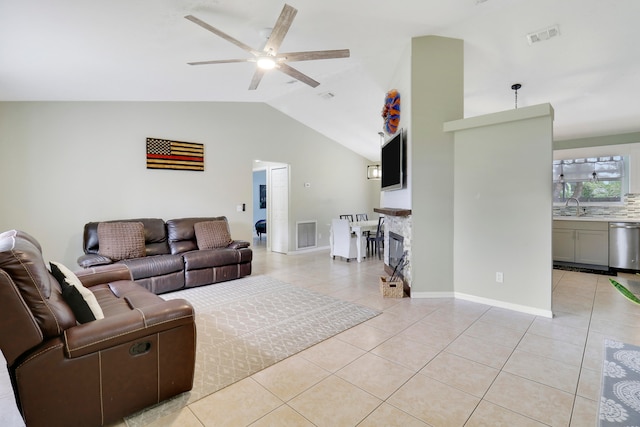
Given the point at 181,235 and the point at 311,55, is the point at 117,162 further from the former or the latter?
the point at 311,55

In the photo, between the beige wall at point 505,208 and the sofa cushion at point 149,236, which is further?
the sofa cushion at point 149,236

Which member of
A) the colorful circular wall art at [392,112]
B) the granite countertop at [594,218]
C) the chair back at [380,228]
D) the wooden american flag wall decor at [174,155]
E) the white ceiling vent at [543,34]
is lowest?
the chair back at [380,228]

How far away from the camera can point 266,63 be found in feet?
9.98

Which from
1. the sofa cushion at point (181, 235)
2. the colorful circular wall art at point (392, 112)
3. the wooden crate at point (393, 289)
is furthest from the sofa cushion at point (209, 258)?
the colorful circular wall art at point (392, 112)

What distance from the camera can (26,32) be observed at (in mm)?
2459

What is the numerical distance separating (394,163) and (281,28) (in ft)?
7.90

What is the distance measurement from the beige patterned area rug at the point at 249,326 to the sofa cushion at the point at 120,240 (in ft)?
2.53

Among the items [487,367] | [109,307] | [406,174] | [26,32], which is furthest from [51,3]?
[487,367]

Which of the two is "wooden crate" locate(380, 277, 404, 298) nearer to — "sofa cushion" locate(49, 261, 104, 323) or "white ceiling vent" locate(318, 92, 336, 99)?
"sofa cushion" locate(49, 261, 104, 323)

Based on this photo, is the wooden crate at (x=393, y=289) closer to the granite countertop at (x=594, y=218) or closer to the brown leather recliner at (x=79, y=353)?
the brown leather recliner at (x=79, y=353)

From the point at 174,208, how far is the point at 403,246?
378 cm

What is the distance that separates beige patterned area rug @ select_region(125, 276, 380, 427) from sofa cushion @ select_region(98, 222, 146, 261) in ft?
2.53

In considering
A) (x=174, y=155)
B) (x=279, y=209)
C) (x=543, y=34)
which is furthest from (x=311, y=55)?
(x=279, y=209)

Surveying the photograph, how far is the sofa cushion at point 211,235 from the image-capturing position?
4.75m
